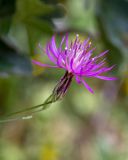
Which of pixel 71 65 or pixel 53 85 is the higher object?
pixel 71 65

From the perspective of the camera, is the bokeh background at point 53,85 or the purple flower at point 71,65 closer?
the purple flower at point 71,65

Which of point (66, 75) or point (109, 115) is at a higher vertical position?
point (66, 75)

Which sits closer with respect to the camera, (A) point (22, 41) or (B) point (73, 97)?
(A) point (22, 41)

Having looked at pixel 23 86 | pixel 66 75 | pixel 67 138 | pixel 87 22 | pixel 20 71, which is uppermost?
pixel 66 75

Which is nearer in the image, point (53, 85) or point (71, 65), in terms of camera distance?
point (71, 65)

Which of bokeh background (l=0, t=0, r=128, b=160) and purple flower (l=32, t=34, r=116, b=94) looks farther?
bokeh background (l=0, t=0, r=128, b=160)

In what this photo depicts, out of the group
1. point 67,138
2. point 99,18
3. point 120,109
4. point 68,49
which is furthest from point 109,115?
point 68,49

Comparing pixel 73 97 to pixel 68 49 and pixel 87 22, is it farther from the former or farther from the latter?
pixel 68 49

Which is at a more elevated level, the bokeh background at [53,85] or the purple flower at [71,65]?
the purple flower at [71,65]
